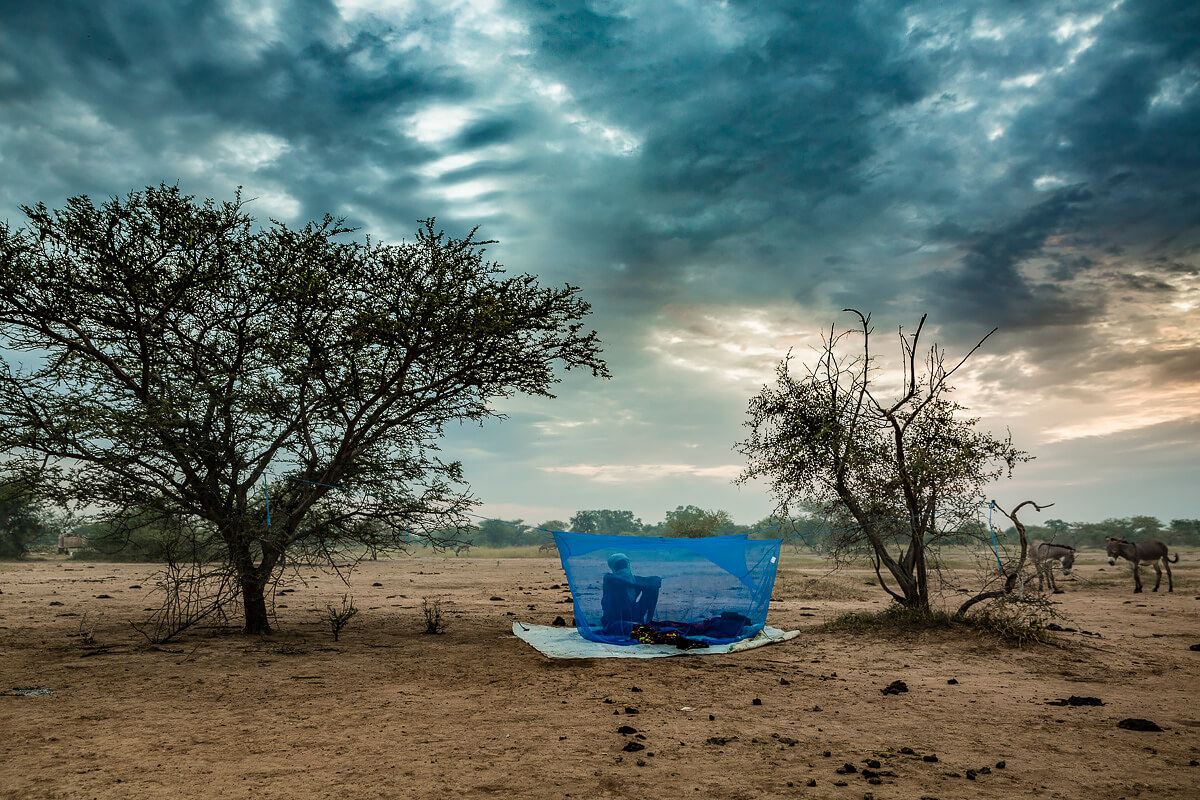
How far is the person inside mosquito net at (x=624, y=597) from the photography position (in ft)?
35.5

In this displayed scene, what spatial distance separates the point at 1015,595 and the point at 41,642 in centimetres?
1541

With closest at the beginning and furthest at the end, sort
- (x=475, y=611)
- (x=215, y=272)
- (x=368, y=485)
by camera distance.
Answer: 1. (x=215, y=272)
2. (x=368, y=485)
3. (x=475, y=611)

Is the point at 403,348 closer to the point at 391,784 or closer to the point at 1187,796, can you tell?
the point at 391,784

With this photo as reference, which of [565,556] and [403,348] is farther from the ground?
[403,348]

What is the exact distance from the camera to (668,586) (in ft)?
38.0

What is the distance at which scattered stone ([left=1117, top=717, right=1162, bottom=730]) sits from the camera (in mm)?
6000

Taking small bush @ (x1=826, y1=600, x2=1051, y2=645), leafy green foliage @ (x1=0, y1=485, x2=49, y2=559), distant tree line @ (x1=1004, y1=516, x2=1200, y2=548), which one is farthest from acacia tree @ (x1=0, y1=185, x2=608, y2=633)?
distant tree line @ (x1=1004, y1=516, x2=1200, y2=548)

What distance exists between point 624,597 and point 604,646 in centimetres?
84

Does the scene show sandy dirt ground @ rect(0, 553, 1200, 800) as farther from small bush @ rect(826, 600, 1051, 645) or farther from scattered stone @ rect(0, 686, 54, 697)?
small bush @ rect(826, 600, 1051, 645)

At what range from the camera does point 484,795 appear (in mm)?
4535

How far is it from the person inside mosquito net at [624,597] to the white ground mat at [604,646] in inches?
18.4

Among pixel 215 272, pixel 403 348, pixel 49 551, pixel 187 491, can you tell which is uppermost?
pixel 215 272

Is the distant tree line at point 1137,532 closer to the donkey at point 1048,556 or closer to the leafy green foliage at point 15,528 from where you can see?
the donkey at point 1048,556

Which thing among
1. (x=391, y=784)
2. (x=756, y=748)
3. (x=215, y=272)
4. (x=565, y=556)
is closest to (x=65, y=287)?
(x=215, y=272)
